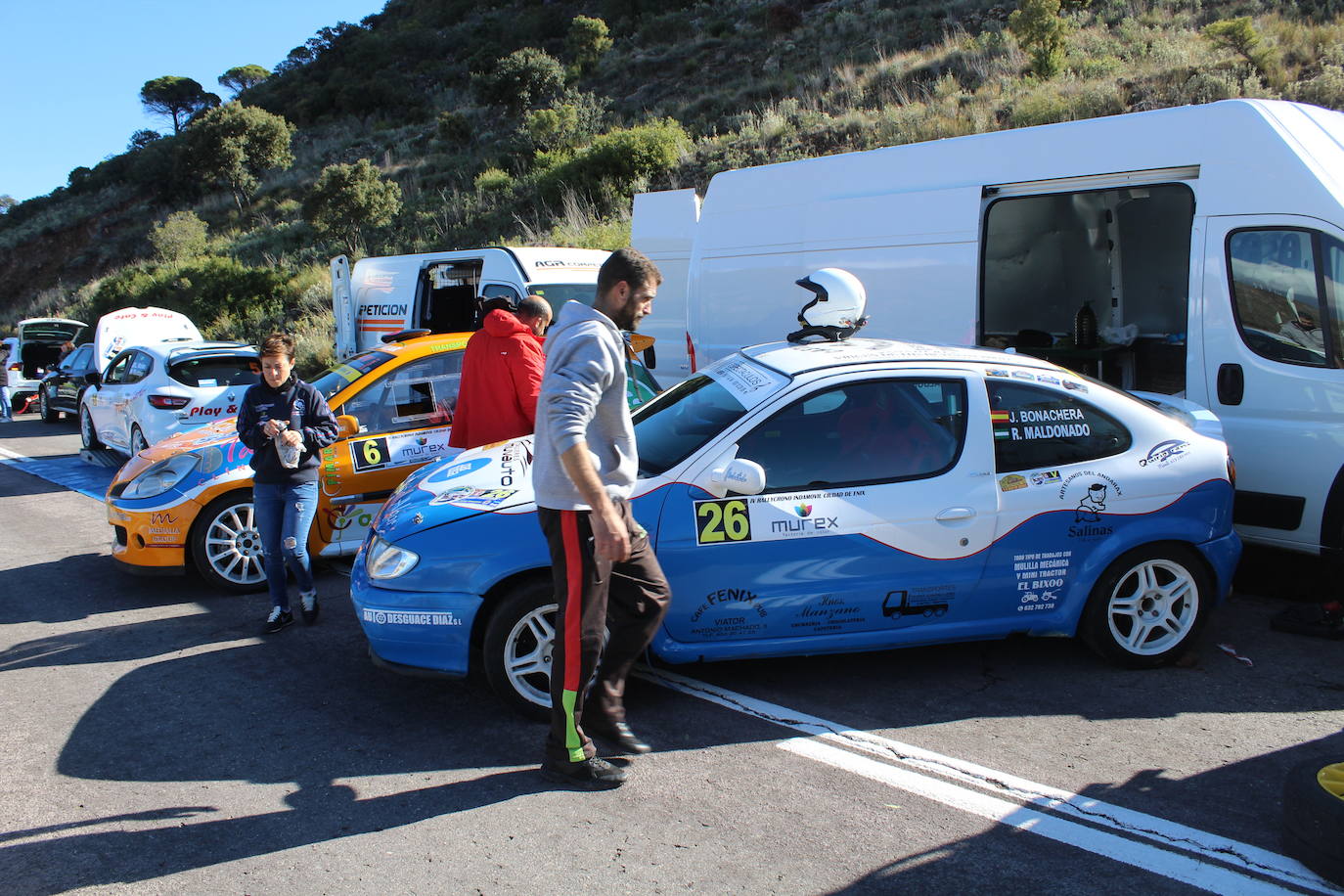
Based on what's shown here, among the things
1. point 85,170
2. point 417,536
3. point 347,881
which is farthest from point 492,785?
point 85,170

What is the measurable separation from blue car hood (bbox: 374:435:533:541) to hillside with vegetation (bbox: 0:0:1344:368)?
1343 centimetres

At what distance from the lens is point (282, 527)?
6000 mm

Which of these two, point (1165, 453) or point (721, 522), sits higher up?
point (1165, 453)

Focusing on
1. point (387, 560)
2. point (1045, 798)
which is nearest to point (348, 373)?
point (387, 560)

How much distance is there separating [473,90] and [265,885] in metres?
39.6

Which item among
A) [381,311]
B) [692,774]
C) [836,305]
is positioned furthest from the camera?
[381,311]

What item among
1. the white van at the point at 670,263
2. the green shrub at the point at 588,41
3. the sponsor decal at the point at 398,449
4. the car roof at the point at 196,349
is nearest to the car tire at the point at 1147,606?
the sponsor decal at the point at 398,449

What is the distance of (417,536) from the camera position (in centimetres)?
452

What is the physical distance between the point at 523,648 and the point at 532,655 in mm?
57

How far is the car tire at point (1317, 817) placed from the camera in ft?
10.5

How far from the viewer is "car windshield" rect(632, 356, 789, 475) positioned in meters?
4.72

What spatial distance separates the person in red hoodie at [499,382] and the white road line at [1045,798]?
2.23m

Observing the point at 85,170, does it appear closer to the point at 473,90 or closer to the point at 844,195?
the point at 473,90

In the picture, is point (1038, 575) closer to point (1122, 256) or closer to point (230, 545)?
point (230, 545)
